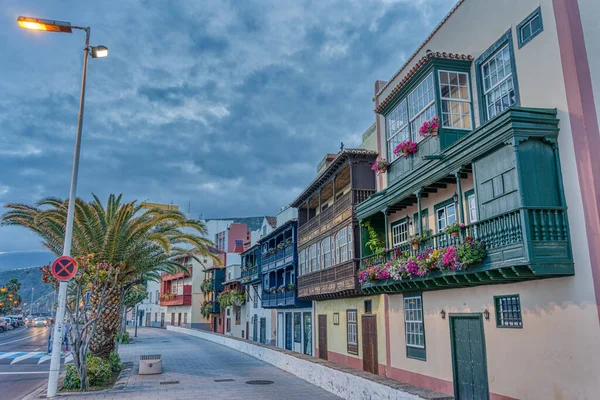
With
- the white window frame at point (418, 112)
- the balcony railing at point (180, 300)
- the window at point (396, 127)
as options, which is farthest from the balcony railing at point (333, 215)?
the balcony railing at point (180, 300)

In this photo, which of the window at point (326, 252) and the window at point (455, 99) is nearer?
the window at point (455, 99)

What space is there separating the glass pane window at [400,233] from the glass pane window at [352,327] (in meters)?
4.94

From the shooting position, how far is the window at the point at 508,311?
10.0 meters

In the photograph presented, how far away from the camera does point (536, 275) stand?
870 cm

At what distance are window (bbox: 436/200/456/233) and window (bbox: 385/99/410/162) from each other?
241 centimetres

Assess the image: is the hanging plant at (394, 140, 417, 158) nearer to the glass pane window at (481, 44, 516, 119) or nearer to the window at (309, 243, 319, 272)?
the glass pane window at (481, 44, 516, 119)

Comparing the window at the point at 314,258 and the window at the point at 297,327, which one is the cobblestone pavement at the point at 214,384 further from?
the window at the point at 297,327

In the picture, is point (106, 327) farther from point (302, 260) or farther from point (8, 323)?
point (8, 323)

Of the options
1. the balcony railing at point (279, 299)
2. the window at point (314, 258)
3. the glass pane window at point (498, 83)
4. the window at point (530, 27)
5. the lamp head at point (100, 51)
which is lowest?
the balcony railing at point (279, 299)

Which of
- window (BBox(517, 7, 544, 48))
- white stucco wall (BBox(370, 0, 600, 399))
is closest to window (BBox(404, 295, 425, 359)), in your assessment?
white stucco wall (BBox(370, 0, 600, 399))

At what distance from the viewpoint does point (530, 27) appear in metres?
10.2

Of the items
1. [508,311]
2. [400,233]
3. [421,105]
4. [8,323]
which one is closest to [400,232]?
[400,233]

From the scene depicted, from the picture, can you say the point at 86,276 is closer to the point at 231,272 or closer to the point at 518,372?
the point at 518,372

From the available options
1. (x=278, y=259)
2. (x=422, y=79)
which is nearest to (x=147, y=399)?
(x=422, y=79)
